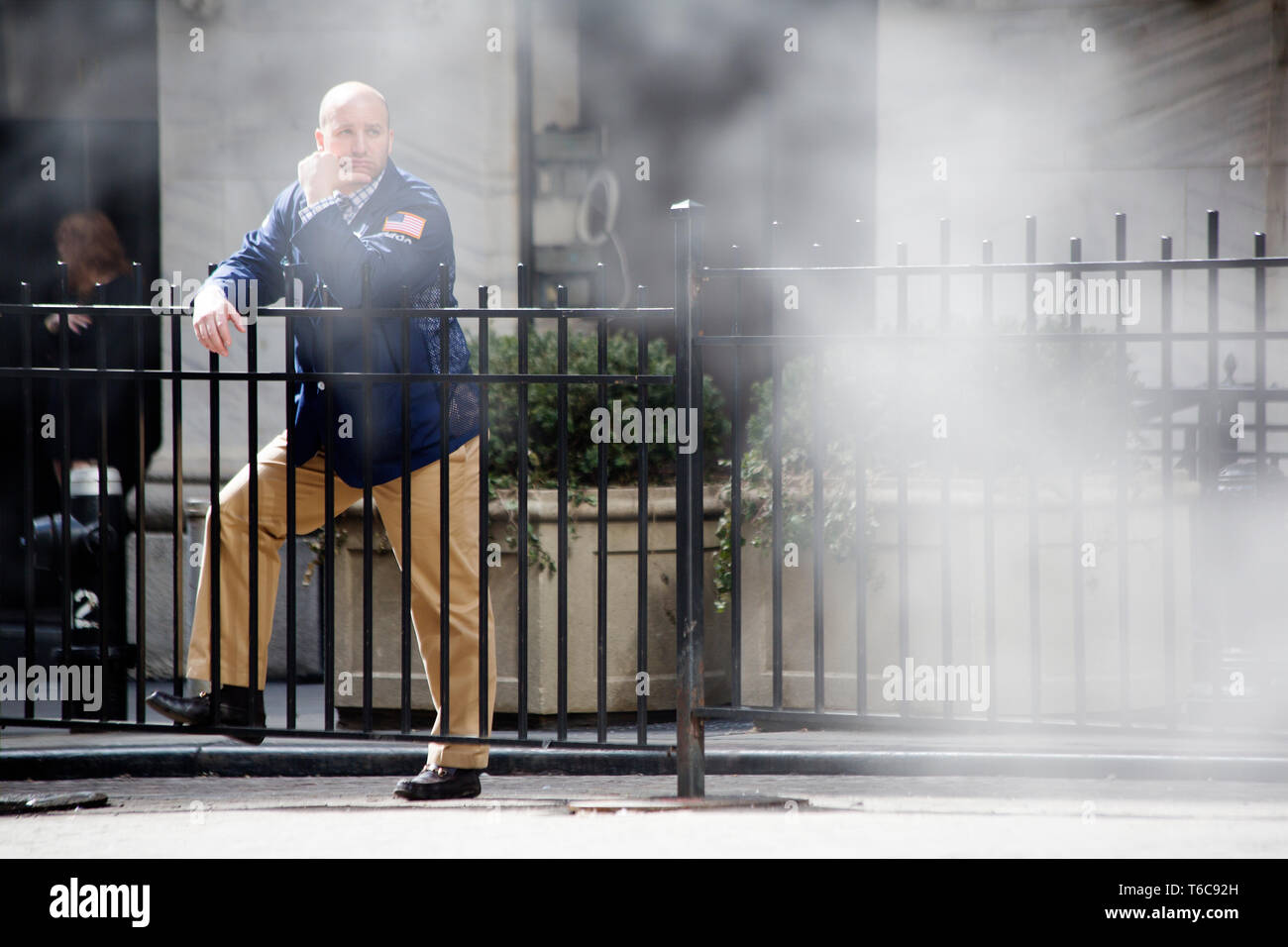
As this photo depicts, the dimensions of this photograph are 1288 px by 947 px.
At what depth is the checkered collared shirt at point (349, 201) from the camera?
4.57 metres

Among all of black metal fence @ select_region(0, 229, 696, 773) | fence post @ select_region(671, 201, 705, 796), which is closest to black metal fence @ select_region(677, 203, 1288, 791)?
fence post @ select_region(671, 201, 705, 796)

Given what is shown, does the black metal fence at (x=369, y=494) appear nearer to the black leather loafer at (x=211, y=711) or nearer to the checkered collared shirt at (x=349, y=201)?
the black leather loafer at (x=211, y=711)

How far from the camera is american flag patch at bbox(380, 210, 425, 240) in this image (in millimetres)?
4512

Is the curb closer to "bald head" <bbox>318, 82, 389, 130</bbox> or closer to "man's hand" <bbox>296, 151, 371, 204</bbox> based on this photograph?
"man's hand" <bbox>296, 151, 371, 204</bbox>

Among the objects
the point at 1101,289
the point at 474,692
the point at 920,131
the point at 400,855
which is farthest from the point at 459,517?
the point at 920,131

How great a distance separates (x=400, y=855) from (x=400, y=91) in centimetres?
518

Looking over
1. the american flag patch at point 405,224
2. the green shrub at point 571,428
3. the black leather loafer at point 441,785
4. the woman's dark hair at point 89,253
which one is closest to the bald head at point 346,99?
the american flag patch at point 405,224

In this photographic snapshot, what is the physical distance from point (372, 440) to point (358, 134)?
3.25 ft

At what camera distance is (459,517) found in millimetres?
4641

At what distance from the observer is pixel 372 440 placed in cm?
454

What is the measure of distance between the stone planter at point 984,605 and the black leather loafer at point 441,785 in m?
1.91

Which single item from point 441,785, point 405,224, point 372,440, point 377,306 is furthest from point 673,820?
point 405,224

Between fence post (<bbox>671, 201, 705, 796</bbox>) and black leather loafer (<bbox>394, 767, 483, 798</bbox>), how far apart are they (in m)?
0.68

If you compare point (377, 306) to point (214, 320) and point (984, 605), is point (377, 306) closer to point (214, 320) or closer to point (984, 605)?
point (214, 320)
